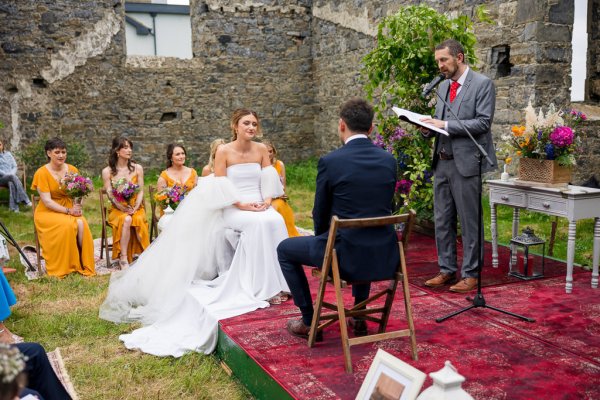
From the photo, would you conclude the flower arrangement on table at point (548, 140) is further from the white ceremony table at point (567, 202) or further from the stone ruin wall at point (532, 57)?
the stone ruin wall at point (532, 57)

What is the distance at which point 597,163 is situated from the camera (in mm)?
8844

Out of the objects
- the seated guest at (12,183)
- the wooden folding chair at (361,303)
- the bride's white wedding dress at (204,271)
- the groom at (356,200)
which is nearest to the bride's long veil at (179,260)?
the bride's white wedding dress at (204,271)

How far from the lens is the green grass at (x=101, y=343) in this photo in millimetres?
3938

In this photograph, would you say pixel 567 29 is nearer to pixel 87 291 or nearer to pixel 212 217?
pixel 212 217

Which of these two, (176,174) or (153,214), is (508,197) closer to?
(176,174)

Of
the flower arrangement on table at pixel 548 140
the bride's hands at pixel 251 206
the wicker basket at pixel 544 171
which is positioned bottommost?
the bride's hands at pixel 251 206

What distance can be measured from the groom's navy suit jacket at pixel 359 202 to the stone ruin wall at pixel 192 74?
8.02 metres

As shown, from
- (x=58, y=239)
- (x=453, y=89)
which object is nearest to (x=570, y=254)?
(x=453, y=89)

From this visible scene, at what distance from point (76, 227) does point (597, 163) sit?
23.4 ft

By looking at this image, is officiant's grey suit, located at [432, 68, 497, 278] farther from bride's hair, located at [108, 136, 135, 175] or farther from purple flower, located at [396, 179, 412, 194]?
bride's hair, located at [108, 136, 135, 175]

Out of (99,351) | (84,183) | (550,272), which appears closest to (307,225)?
(84,183)

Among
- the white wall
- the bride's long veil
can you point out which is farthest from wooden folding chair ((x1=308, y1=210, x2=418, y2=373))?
the white wall

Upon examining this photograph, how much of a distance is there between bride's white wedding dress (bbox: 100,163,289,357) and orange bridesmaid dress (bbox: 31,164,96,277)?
1218 millimetres

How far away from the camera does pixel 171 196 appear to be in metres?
6.96
